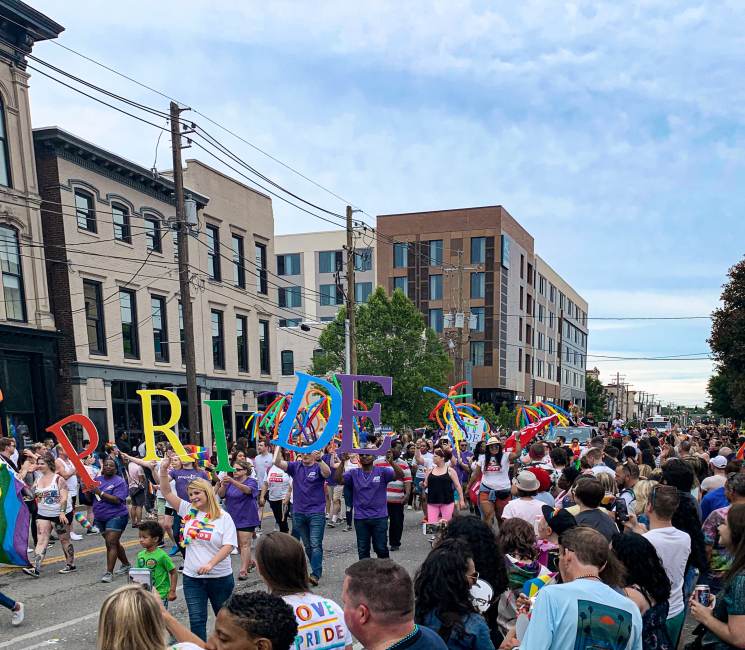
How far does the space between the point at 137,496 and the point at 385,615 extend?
9.82 m

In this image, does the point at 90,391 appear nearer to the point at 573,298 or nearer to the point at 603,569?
the point at 603,569

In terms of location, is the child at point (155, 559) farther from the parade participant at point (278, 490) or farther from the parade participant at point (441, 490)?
the parade participant at point (441, 490)

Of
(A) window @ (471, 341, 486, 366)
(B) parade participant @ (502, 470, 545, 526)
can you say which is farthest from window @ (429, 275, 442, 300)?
(B) parade participant @ (502, 470, 545, 526)

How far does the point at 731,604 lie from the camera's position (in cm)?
296

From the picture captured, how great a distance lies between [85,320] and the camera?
1939 cm

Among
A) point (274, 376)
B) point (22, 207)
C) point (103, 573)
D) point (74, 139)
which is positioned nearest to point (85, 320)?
point (22, 207)

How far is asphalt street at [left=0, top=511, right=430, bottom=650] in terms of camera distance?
6039 mm

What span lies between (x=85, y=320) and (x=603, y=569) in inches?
763

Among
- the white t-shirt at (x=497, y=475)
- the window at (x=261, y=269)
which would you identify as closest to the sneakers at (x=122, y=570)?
the white t-shirt at (x=497, y=475)

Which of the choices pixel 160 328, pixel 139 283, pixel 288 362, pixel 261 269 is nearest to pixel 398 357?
pixel 261 269

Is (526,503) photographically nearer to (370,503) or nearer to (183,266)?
(370,503)

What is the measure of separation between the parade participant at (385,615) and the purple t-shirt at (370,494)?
205 inches

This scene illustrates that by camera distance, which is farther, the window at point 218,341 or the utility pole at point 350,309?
the window at point 218,341

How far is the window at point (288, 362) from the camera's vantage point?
46188 millimetres
